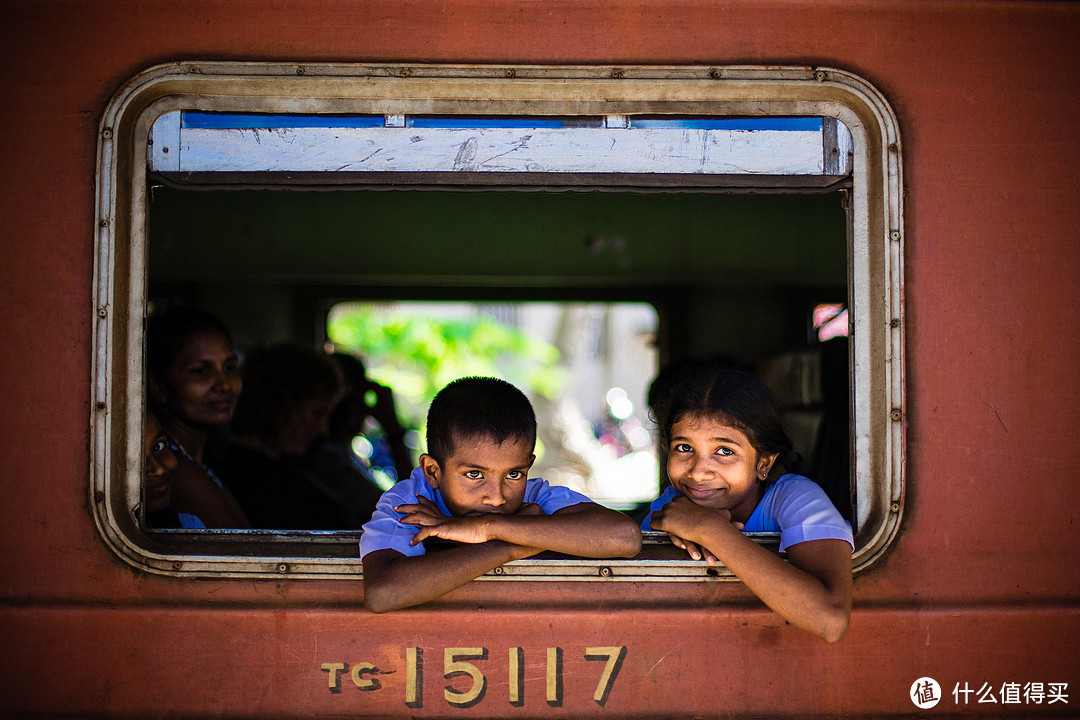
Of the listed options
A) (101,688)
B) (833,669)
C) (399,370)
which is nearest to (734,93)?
(833,669)

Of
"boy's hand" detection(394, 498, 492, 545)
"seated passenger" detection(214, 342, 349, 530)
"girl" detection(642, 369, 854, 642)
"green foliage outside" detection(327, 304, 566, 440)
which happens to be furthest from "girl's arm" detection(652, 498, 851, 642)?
"green foliage outside" detection(327, 304, 566, 440)

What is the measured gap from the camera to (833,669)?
67.1 inches

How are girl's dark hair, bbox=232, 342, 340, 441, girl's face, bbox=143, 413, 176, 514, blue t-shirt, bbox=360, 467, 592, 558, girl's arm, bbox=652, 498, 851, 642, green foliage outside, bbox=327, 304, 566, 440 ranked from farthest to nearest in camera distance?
green foliage outside, bbox=327, 304, 566, 440
girl's dark hair, bbox=232, 342, 340, 441
girl's face, bbox=143, 413, 176, 514
blue t-shirt, bbox=360, 467, 592, 558
girl's arm, bbox=652, 498, 851, 642

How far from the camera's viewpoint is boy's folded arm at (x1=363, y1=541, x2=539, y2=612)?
1.56 meters

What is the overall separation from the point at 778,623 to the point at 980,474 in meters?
0.55

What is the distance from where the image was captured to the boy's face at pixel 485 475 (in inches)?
68.8

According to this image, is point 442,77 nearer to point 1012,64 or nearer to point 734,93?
point 734,93

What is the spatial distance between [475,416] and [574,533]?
1.14 ft

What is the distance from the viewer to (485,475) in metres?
1.75

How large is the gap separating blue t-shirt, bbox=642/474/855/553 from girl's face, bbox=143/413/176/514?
4.05ft

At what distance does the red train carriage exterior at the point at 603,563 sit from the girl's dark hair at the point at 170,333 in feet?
2.68

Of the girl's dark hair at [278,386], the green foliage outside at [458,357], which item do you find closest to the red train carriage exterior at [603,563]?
the girl's dark hair at [278,386]

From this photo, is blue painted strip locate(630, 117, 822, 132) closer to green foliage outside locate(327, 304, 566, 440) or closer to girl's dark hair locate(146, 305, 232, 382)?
girl's dark hair locate(146, 305, 232, 382)

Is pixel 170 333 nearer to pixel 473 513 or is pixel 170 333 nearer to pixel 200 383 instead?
pixel 200 383
